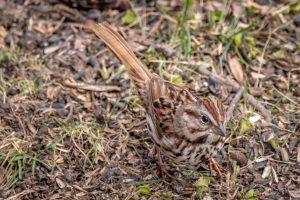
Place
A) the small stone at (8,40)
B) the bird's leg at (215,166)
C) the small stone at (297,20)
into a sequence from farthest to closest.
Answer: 1. the small stone at (297,20)
2. the small stone at (8,40)
3. the bird's leg at (215,166)

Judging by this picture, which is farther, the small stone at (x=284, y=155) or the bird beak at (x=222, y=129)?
the small stone at (x=284, y=155)

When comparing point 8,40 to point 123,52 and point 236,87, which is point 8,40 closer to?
point 123,52

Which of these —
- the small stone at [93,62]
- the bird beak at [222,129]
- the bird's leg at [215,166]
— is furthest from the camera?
the small stone at [93,62]

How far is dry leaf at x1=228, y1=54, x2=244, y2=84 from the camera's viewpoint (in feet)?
20.1

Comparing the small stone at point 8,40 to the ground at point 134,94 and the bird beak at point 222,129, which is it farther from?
the bird beak at point 222,129

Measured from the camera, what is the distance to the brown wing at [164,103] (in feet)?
16.9

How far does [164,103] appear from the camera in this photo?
5.24 m

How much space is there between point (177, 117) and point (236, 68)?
51.5 inches

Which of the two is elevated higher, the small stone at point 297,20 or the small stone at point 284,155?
the small stone at point 297,20

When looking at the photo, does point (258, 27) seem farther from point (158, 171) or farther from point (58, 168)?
point (58, 168)

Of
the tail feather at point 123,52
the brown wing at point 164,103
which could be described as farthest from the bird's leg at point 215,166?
the tail feather at point 123,52

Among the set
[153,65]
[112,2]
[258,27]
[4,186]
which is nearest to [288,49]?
[258,27]

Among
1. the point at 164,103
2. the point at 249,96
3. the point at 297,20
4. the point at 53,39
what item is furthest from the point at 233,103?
the point at 53,39

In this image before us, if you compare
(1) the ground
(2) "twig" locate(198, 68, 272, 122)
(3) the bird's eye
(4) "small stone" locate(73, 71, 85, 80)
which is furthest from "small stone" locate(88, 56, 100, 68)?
(3) the bird's eye
